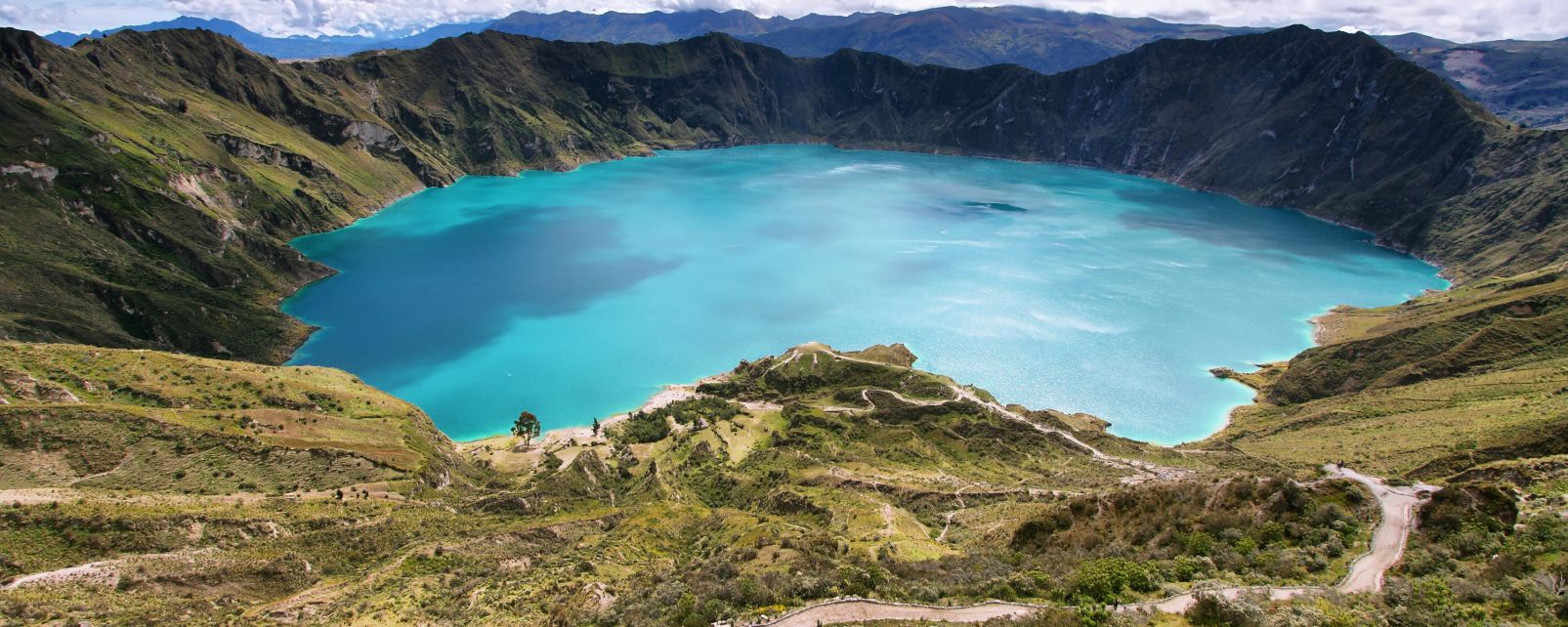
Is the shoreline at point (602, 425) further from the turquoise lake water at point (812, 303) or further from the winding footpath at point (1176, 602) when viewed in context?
the winding footpath at point (1176, 602)

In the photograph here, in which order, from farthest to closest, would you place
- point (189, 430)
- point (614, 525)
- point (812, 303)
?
1. point (812, 303)
2. point (189, 430)
3. point (614, 525)

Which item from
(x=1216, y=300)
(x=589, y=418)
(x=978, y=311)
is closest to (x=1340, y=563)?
(x=589, y=418)

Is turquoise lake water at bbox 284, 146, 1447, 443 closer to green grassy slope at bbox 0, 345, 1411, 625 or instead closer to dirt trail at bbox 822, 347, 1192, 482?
dirt trail at bbox 822, 347, 1192, 482

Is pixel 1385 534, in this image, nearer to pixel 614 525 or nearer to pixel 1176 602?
pixel 1176 602

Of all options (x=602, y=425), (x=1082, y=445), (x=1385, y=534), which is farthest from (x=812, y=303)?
(x=1385, y=534)

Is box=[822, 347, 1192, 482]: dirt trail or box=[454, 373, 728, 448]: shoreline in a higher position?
box=[822, 347, 1192, 482]: dirt trail

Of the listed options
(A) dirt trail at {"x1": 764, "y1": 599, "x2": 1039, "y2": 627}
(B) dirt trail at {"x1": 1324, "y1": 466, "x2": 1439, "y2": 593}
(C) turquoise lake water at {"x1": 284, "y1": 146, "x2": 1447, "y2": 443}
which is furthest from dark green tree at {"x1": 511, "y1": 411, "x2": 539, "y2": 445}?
(B) dirt trail at {"x1": 1324, "y1": 466, "x2": 1439, "y2": 593}

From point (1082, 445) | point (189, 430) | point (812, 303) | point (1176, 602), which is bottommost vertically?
point (1082, 445)
